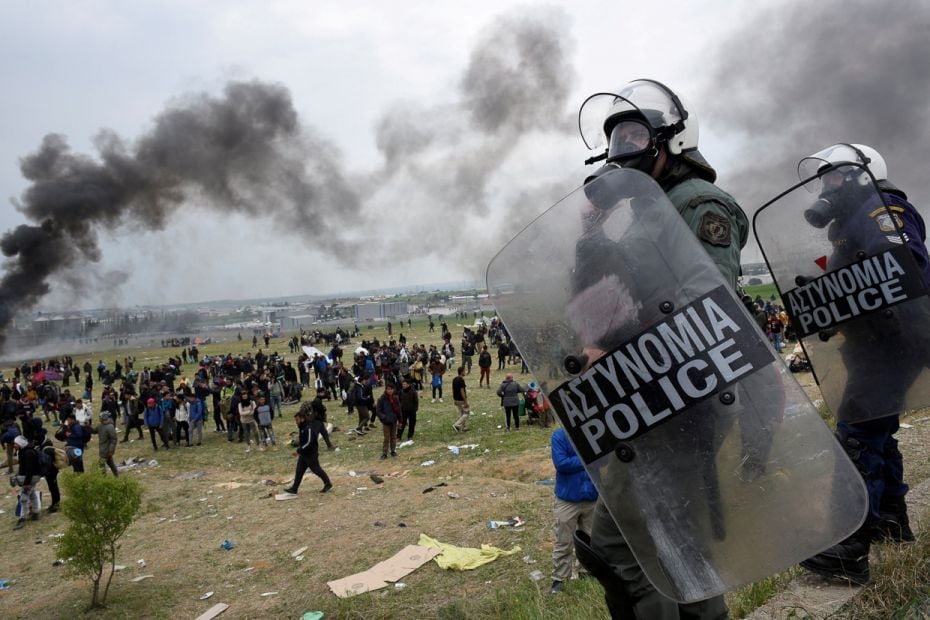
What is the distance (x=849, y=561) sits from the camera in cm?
223

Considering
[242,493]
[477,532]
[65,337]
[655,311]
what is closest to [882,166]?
[655,311]

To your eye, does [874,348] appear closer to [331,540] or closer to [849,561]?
[849,561]

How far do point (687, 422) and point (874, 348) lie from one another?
150 cm

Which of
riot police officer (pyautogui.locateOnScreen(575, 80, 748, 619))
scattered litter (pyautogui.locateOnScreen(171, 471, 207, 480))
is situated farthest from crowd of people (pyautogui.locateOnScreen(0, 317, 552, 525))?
riot police officer (pyautogui.locateOnScreen(575, 80, 748, 619))

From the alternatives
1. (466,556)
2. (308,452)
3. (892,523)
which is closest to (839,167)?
(892,523)

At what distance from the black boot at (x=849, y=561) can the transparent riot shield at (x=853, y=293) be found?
0.51 meters

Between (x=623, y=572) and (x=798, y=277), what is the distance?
1.56 meters

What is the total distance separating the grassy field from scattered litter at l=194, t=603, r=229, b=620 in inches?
3.2

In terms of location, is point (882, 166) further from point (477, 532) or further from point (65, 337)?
point (65, 337)

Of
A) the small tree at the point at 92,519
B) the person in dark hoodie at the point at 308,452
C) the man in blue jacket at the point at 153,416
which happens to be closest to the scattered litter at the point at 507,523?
the person in dark hoodie at the point at 308,452

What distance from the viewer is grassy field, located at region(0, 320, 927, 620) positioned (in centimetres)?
525

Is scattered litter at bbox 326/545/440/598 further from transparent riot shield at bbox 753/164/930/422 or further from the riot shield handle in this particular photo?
the riot shield handle

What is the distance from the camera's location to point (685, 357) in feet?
4.71

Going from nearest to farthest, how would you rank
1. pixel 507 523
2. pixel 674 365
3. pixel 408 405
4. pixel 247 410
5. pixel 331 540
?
pixel 674 365 → pixel 507 523 → pixel 331 540 → pixel 408 405 → pixel 247 410
